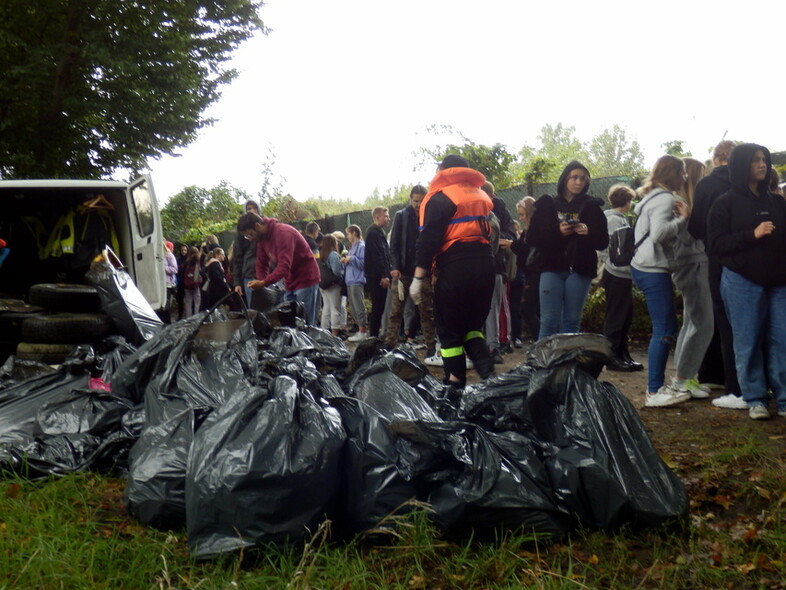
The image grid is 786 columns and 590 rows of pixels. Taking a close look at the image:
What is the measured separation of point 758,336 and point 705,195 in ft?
3.43

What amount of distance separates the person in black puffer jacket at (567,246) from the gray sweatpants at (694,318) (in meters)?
0.72

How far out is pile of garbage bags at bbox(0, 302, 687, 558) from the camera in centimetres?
276

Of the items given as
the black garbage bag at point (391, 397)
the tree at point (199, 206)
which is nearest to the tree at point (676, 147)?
the black garbage bag at point (391, 397)

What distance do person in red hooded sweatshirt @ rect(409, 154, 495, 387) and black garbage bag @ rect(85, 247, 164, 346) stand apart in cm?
203

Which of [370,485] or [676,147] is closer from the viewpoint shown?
[370,485]

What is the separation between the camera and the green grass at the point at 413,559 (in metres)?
2.59

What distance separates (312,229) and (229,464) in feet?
29.6

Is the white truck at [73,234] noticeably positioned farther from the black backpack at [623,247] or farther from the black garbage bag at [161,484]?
the black garbage bag at [161,484]

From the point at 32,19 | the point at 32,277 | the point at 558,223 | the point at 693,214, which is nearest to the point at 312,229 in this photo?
the point at 32,277

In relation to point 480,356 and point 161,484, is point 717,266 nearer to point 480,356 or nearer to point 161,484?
point 480,356

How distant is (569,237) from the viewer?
595cm

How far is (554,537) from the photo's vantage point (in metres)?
2.86

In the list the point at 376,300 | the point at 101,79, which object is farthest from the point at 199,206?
the point at 376,300

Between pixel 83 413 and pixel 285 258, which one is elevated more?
pixel 285 258
